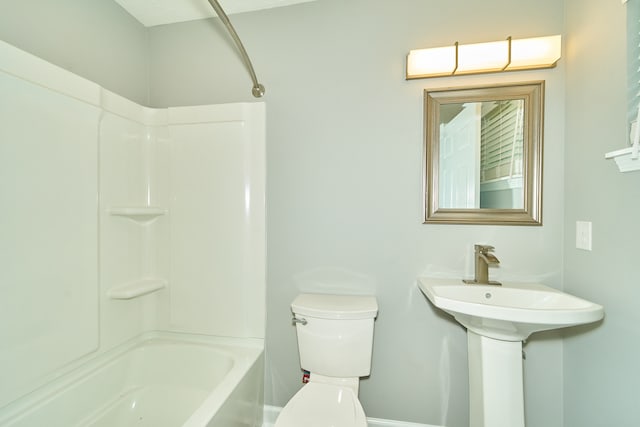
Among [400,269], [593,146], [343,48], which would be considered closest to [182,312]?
[400,269]

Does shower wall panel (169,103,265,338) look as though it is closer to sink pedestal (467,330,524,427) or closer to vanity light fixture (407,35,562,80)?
vanity light fixture (407,35,562,80)

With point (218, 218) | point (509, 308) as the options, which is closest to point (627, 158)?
point (509, 308)

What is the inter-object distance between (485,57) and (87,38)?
2.10 meters

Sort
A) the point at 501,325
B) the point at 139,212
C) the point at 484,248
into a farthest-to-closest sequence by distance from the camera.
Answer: the point at 139,212 → the point at 484,248 → the point at 501,325

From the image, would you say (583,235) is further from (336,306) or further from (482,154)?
(336,306)

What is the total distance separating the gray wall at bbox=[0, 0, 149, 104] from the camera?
3.95ft

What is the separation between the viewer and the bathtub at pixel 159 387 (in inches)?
44.9

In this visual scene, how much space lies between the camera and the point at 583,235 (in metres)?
1.24

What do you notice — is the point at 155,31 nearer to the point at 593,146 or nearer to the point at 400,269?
the point at 400,269

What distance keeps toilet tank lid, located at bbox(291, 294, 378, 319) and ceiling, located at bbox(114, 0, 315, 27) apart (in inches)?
68.4

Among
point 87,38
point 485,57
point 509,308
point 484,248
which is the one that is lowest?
point 509,308

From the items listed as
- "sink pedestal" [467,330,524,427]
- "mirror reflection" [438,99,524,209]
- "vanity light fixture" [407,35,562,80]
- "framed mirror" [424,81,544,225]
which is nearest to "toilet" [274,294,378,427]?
"sink pedestal" [467,330,524,427]

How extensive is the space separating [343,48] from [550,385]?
2.13 meters

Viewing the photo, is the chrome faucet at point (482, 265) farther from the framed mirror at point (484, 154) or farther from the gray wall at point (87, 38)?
the gray wall at point (87, 38)
